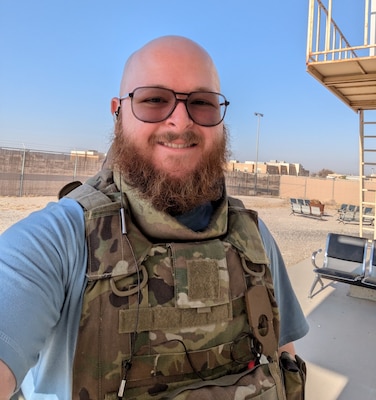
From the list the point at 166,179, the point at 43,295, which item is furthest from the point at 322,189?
the point at 43,295

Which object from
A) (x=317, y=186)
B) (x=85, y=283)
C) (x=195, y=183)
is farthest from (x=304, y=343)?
(x=317, y=186)

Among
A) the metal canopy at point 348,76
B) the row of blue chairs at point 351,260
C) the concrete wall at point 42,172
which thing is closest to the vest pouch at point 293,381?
the row of blue chairs at point 351,260

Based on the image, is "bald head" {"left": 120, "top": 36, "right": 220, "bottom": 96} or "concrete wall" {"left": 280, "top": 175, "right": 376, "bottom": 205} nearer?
"bald head" {"left": 120, "top": 36, "right": 220, "bottom": 96}

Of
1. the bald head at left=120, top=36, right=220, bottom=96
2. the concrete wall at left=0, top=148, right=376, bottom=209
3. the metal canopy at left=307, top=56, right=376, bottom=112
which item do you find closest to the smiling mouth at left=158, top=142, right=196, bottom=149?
the bald head at left=120, top=36, right=220, bottom=96

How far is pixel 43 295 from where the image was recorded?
846 mm

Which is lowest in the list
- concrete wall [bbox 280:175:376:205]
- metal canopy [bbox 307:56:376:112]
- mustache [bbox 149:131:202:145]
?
mustache [bbox 149:131:202:145]

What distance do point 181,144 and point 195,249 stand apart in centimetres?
40

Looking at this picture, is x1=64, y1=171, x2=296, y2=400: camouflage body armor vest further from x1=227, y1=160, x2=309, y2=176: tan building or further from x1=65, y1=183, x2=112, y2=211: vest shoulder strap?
x1=227, y1=160, x2=309, y2=176: tan building

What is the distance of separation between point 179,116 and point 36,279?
72 centimetres

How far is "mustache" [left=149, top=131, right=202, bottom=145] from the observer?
4.02 ft

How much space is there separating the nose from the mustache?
1.2 inches

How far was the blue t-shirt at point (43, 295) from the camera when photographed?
0.79m

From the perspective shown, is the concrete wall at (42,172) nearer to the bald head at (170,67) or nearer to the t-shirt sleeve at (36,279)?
the bald head at (170,67)

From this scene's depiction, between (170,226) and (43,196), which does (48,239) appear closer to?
(170,226)
